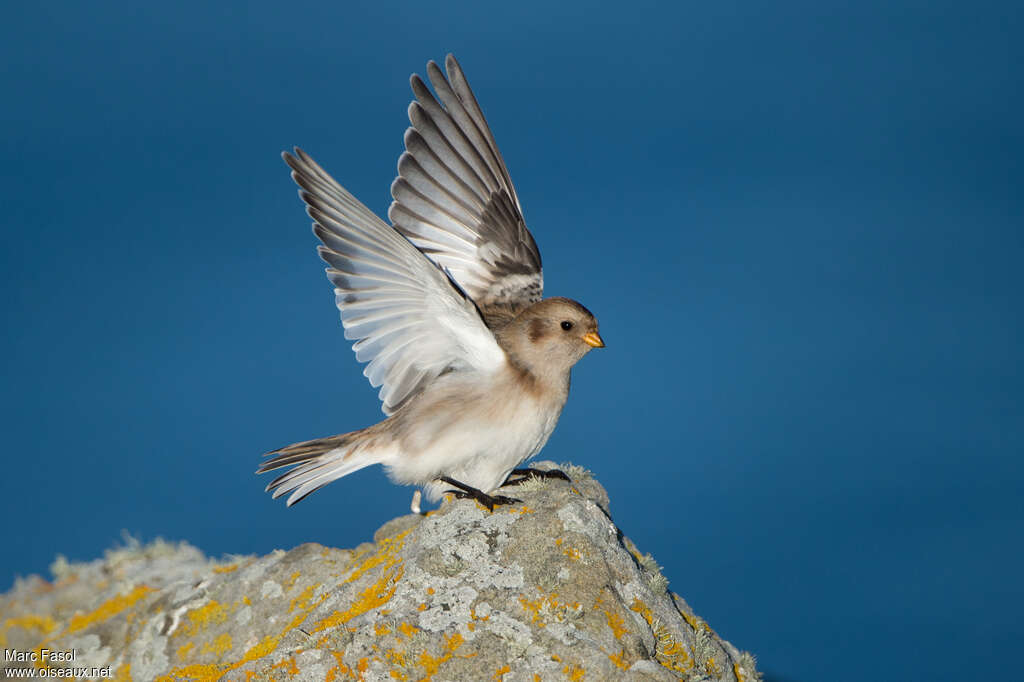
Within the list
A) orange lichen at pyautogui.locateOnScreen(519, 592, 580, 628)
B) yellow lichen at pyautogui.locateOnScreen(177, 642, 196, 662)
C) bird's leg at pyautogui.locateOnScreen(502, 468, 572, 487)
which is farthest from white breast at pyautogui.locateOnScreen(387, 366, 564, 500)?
yellow lichen at pyautogui.locateOnScreen(177, 642, 196, 662)

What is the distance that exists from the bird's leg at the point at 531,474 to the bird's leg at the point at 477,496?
386 mm

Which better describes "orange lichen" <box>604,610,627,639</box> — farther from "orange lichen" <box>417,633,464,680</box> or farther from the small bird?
the small bird

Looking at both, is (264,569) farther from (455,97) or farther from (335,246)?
(455,97)

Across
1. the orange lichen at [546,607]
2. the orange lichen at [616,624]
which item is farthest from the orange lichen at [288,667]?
the orange lichen at [616,624]

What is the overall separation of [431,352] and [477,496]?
42.0 inches

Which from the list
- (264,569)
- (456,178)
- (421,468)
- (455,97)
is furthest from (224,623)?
(455,97)

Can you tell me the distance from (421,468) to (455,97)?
283 centimetres

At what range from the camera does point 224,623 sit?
22.5 feet

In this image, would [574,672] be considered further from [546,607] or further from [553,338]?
[553,338]

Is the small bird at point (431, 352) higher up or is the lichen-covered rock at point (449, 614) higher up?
the small bird at point (431, 352)

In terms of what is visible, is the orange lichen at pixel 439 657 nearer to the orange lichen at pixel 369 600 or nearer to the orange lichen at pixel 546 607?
the orange lichen at pixel 546 607

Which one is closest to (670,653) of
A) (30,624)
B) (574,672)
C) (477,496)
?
(574,672)

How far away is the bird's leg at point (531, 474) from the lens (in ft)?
21.4

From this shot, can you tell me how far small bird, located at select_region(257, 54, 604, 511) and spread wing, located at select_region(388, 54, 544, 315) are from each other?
22mm
